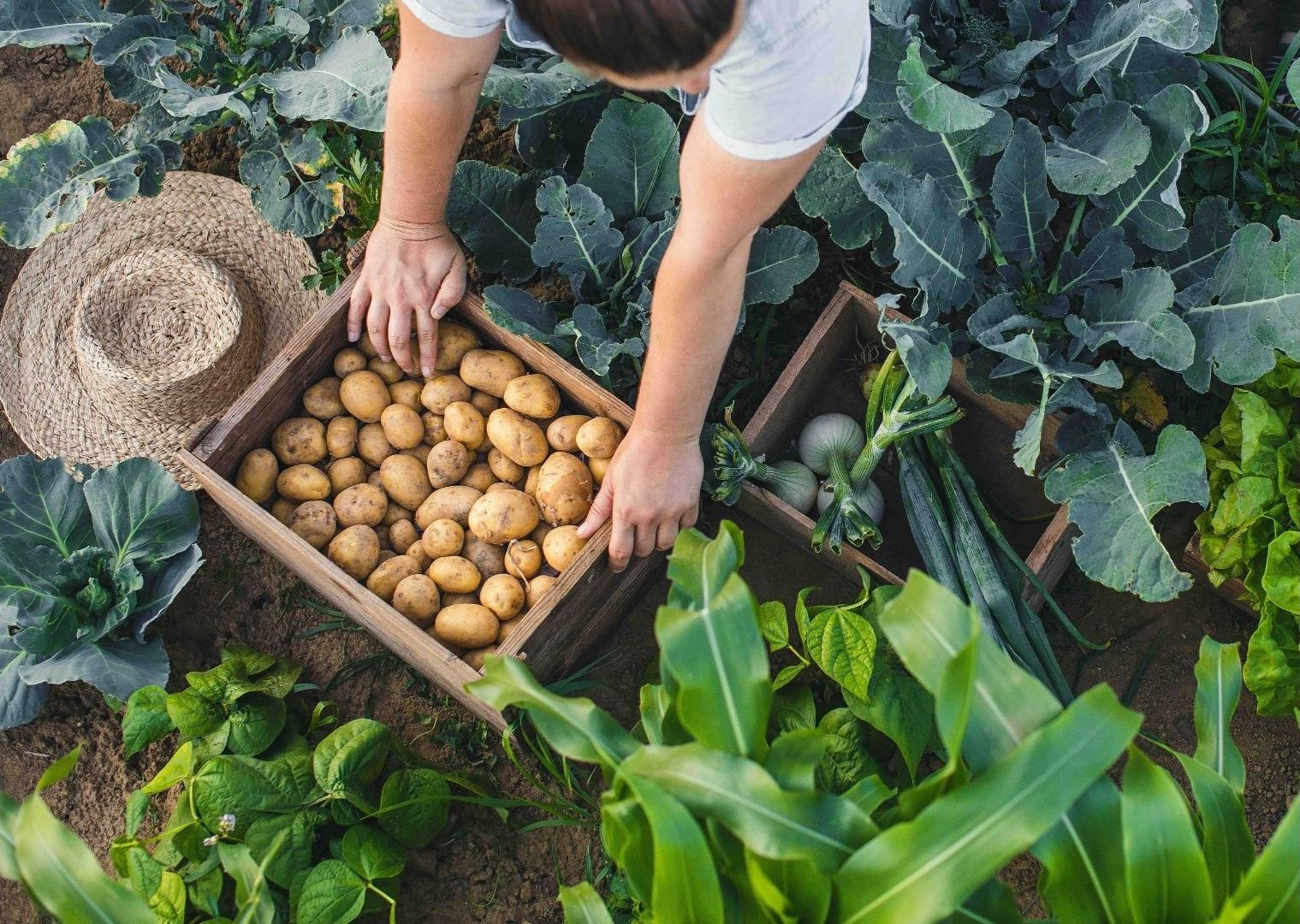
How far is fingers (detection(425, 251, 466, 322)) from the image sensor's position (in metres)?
1.82

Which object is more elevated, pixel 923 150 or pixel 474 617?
pixel 923 150

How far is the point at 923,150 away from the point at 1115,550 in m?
0.73

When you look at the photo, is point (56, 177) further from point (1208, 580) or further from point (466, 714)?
point (1208, 580)

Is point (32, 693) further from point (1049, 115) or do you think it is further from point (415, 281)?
point (1049, 115)

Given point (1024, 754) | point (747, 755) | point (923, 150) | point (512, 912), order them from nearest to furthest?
1. point (1024, 754)
2. point (747, 755)
3. point (923, 150)
4. point (512, 912)

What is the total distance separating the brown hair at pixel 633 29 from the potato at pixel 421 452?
1021 millimetres

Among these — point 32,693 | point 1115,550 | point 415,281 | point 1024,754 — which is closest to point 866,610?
point 1115,550

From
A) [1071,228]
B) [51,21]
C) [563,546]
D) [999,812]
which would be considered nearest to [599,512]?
[563,546]

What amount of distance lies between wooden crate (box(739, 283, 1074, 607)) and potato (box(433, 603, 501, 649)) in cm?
50

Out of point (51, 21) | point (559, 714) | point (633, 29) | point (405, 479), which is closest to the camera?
point (633, 29)

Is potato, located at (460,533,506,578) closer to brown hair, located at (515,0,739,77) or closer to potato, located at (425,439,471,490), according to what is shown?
potato, located at (425,439,471,490)

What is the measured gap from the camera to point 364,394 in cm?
185

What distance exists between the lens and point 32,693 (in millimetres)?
1904

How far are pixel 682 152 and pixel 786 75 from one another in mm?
391
